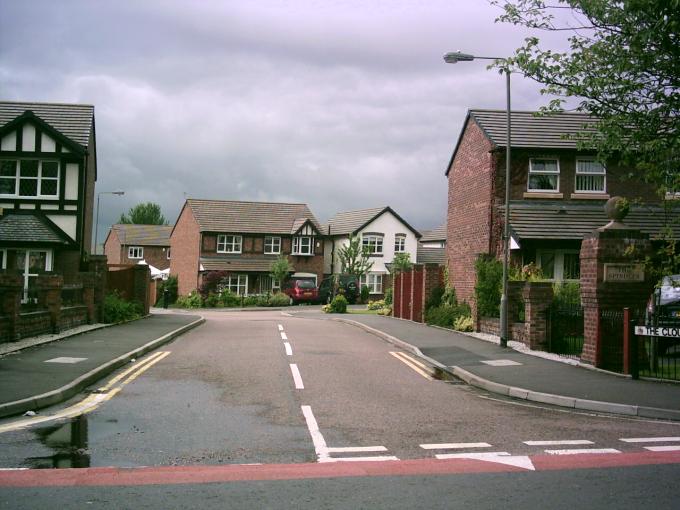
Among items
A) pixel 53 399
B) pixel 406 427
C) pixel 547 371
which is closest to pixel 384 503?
pixel 406 427

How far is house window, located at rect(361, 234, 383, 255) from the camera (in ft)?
219

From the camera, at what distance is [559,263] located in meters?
25.6

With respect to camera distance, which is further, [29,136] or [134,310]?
[29,136]

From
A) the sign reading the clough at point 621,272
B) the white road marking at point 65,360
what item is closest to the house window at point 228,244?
the white road marking at point 65,360

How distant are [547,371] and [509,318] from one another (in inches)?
250

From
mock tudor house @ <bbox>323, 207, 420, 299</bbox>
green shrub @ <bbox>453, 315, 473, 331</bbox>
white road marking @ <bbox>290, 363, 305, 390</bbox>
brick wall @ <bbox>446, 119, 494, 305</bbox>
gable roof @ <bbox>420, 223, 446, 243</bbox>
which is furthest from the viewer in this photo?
gable roof @ <bbox>420, 223, 446, 243</bbox>

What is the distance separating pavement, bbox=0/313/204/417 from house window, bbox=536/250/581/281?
13.2 metres

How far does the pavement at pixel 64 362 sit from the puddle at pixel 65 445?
1193mm

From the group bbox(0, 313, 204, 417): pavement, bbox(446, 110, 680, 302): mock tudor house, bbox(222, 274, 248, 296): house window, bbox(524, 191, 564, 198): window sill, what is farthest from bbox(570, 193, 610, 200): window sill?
bbox(222, 274, 248, 296): house window

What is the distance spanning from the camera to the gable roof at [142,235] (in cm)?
8188

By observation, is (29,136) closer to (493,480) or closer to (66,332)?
(66,332)

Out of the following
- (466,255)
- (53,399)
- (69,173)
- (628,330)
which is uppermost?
(69,173)

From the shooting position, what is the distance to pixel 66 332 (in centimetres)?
2005

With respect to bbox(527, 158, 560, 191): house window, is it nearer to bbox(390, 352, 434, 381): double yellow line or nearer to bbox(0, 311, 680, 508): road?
bbox(390, 352, 434, 381): double yellow line
